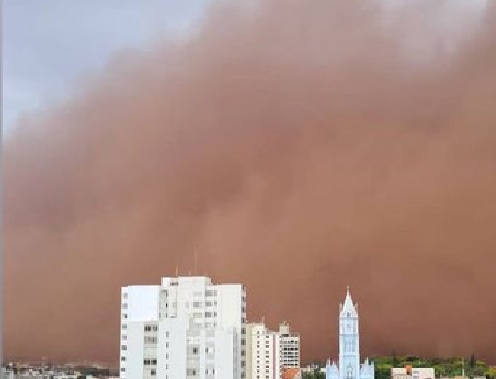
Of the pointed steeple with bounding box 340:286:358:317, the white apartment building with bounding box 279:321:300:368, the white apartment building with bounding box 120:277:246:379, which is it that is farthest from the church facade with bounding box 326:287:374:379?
the white apartment building with bounding box 120:277:246:379

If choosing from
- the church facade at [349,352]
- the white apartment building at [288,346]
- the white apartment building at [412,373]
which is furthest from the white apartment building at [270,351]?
the white apartment building at [412,373]

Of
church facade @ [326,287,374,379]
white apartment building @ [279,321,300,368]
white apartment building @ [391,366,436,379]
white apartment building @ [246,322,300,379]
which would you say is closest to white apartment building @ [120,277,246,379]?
white apartment building @ [246,322,300,379]

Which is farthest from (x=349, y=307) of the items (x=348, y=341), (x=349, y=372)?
(x=349, y=372)

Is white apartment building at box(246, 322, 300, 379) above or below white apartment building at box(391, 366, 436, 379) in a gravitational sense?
above

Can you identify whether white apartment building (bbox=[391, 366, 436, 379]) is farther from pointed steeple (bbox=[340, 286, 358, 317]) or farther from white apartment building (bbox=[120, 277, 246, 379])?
white apartment building (bbox=[120, 277, 246, 379])

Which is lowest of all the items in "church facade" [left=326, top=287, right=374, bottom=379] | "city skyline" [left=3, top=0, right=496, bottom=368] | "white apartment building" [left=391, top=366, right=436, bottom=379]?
"white apartment building" [left=391, top=366, right=436, bottom=379]

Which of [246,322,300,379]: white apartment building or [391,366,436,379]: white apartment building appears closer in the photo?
[391,366,436,379]: white apartment building

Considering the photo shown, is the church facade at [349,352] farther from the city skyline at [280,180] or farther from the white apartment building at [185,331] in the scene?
the white apartment building at [185,331]

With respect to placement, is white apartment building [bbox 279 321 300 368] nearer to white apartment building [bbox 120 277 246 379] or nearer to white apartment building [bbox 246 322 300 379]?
white apartment building [bbox 246 322 300 379]
